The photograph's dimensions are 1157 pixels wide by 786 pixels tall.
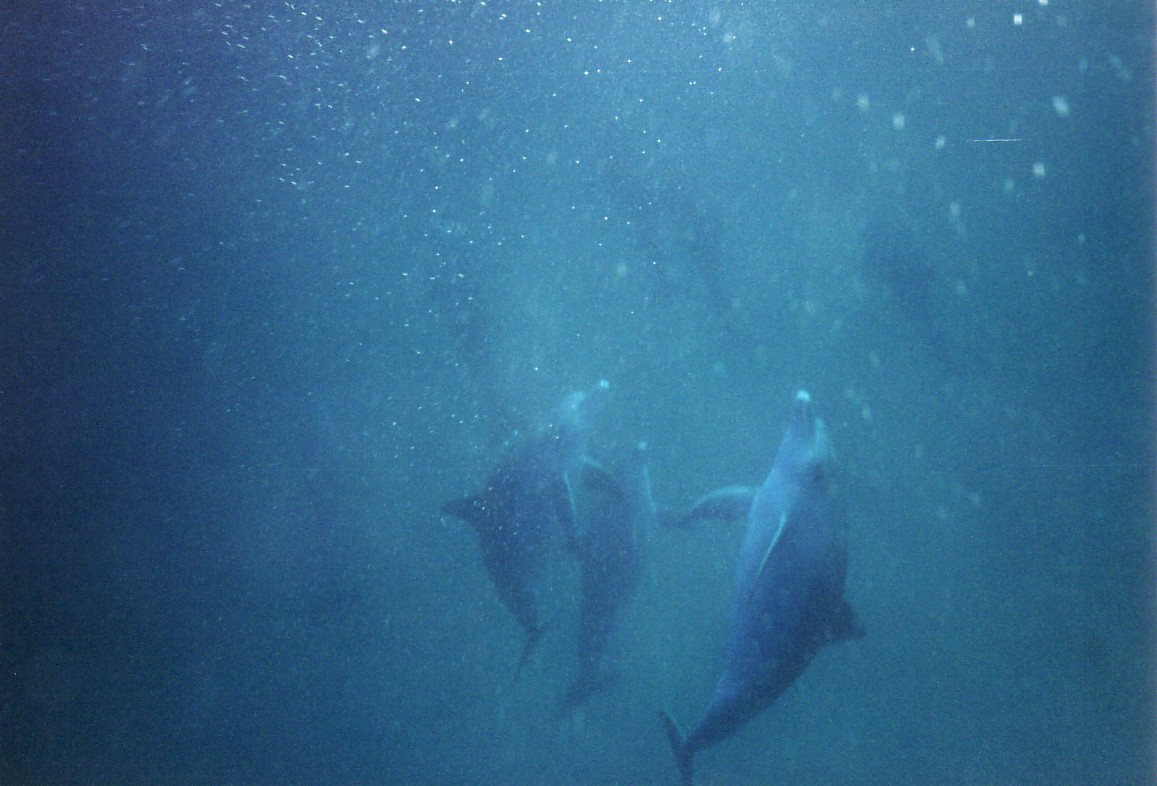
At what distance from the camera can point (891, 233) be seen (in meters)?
13.5

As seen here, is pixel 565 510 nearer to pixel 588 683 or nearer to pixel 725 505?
pixel 725 505

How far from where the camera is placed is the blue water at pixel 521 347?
10.2m

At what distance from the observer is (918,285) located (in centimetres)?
1379

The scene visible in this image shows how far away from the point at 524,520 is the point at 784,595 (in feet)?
6.62

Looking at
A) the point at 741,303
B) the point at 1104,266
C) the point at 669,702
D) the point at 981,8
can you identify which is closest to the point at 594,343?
the point at 741,303

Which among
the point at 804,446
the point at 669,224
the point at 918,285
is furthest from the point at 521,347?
the point at 804,446

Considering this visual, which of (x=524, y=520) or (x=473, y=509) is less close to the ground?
(x=473, y=509)

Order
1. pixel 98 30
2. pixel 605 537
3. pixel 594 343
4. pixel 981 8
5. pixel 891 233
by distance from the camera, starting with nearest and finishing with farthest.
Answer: pixel 605 537 < pixel 98 30 < pixel 981 8 < pixel 891 233 < pixel 594 343

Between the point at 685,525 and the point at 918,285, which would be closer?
the point at 685,525

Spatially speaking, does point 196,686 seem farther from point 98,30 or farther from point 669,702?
point 98,30

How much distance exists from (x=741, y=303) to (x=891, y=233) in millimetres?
3900

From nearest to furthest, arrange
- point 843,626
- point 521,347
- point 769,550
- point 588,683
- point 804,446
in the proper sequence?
point 769,550 < point 843,626 < point 804,446 < point 588,683 < point 521,347

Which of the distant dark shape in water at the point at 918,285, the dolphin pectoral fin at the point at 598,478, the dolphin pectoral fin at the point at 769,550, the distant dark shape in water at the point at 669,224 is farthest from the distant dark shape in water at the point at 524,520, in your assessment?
the distant dark shape in water at the point at 918,285

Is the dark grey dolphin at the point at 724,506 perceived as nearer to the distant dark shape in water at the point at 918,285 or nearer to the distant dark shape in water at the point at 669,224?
the distant dark shape in water at the point at 669,224
